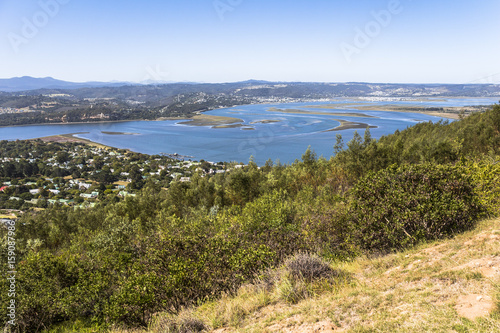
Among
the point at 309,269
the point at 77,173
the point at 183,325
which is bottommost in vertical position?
the point at 77,173

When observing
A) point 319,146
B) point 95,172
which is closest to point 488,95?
point 319,146

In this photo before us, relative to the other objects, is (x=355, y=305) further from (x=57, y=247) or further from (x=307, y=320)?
(x=57, y=247)

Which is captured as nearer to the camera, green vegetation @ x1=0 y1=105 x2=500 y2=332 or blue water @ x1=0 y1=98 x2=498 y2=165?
green vegetation @ x1=0 y1=105 x2=500 y2=332

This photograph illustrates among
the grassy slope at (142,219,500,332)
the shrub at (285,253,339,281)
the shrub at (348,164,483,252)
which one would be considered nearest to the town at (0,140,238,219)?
the shrub at (348,164,483,252)

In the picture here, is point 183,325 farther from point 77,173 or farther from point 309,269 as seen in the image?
point 77,173

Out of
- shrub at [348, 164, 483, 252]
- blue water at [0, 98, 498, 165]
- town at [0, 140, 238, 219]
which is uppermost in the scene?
shrub at [348, 164, 483, 252]

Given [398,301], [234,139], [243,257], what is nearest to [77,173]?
[234,139]

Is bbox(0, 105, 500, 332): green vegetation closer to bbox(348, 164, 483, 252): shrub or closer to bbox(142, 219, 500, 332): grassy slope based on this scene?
bbox(348, 164, 483, 252): shrub
